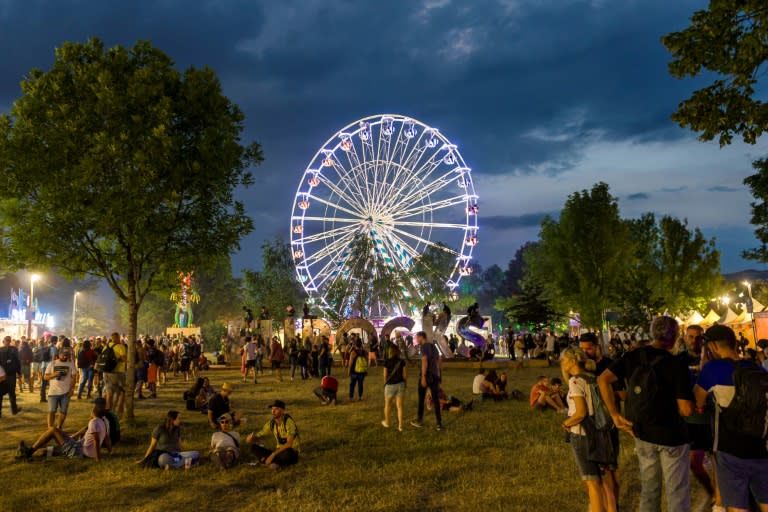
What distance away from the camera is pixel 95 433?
9719 millimetres

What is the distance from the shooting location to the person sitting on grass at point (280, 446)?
8.91m

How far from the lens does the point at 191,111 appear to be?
12828 mm

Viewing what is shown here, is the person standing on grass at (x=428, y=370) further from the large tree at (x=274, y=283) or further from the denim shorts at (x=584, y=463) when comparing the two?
the large tree at (x=274, y=283)

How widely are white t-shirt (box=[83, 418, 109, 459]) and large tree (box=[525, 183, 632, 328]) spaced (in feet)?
97.2

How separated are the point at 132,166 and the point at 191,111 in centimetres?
177

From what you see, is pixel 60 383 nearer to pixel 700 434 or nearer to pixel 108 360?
pixel 108 360

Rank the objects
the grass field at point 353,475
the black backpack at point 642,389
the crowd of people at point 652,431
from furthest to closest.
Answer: the grass field at point 353,475, the black backpack at point 642,389, the crowd of people at point 652,431

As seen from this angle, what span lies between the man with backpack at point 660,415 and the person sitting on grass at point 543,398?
850cm

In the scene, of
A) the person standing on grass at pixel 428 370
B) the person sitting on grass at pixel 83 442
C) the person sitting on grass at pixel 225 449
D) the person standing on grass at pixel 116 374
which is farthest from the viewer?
the person standing on grass at pixel 116 374

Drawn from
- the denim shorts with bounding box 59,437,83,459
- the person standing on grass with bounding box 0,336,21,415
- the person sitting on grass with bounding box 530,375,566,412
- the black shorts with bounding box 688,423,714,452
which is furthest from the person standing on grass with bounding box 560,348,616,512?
the person standing on grass with bounding box 0,336,21,415

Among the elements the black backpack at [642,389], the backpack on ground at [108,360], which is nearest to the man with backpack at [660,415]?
the black backpack at [642,389]

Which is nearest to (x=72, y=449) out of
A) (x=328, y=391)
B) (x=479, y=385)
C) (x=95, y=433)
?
(x=95, y=433)

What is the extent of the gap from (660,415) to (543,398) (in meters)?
9.30

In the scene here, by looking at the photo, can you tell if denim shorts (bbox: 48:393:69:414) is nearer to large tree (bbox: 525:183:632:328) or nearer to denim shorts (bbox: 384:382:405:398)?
denim shorts (bbox: 384:382:405:398)
